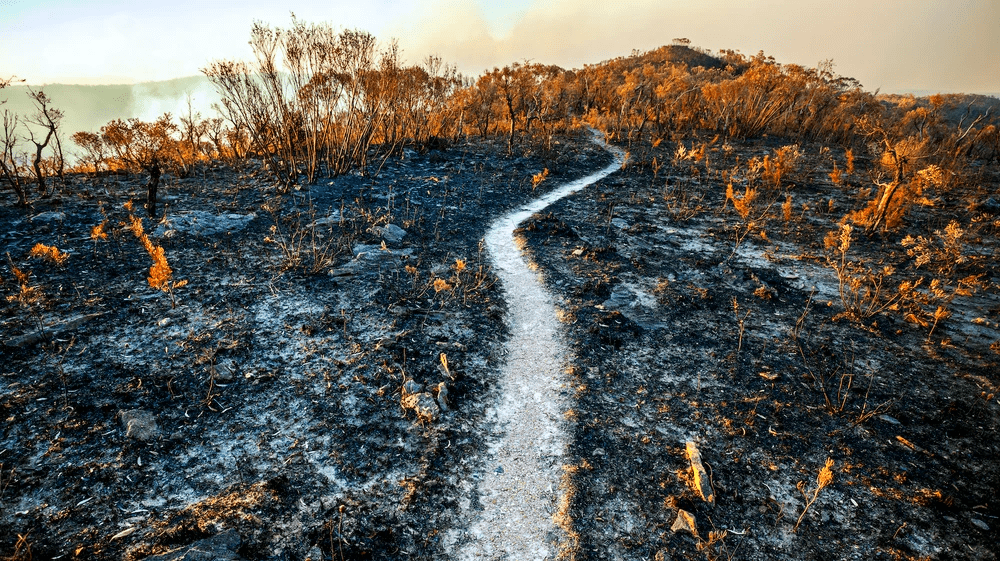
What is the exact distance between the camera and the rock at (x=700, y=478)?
4234mm

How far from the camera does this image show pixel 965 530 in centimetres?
383

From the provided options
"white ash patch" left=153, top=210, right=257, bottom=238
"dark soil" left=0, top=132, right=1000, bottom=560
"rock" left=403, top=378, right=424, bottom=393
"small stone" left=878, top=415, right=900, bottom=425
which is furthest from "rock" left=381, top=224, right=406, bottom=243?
"small stone" left=878, top=415, right=900, bottom=425

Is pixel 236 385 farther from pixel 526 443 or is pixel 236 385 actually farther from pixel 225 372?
pixel 526 443

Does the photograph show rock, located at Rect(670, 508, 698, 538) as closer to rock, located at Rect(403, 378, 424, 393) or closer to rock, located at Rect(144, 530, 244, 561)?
rock, located at Rect(403, 378, 424, 393)

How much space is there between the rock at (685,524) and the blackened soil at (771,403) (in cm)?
6

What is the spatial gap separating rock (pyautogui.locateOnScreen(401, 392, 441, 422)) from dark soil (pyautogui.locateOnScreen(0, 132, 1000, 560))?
2.5 inches

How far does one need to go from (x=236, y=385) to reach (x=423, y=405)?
2.55 meters

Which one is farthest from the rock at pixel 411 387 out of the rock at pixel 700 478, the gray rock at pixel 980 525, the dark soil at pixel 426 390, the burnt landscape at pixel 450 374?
the gray rock at pixel 980 525

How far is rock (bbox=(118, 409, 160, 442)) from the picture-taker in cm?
429

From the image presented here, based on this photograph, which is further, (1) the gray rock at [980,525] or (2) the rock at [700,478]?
(2) the rock at [700,478]

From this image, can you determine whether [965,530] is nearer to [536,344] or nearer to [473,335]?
[536,344]

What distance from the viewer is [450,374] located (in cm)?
579

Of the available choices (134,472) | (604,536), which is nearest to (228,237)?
(134,472)

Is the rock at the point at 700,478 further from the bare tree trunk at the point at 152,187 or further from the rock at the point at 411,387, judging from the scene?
the bare tree trunk at the point at 152,187
